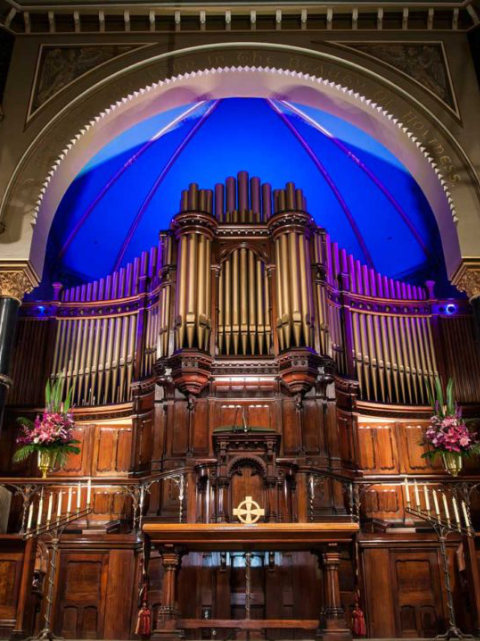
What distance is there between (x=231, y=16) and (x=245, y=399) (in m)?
6.64

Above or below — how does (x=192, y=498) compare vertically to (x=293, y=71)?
below

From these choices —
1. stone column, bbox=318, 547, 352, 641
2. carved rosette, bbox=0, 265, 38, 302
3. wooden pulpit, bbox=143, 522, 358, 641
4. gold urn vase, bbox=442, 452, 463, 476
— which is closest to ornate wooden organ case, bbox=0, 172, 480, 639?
gold urn vase, bbox=442, 452, 463, 476

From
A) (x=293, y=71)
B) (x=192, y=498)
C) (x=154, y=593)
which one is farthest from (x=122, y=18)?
(x=154, y=593)

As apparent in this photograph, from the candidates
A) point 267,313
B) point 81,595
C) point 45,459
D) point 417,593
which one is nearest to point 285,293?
point 267,313

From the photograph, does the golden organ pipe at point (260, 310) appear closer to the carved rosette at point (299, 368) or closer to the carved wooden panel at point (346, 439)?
the carved rosette at point (299, 368)

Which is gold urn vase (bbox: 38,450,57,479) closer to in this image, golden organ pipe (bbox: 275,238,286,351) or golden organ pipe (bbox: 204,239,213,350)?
golden organ pipe (bbox: 204,239,213,350)

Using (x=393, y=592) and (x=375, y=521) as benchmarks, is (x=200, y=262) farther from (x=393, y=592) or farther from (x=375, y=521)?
(x=393, y=592)

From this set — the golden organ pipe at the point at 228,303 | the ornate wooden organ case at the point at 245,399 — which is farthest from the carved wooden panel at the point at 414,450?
the golden organ pipe at the point at 228,303

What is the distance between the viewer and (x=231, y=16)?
11.5m

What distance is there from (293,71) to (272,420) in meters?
5.95

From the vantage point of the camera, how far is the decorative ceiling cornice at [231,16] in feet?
36.9

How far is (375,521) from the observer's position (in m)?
10.7

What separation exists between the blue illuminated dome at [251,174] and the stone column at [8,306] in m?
5.05

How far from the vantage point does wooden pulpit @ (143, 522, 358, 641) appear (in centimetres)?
658
